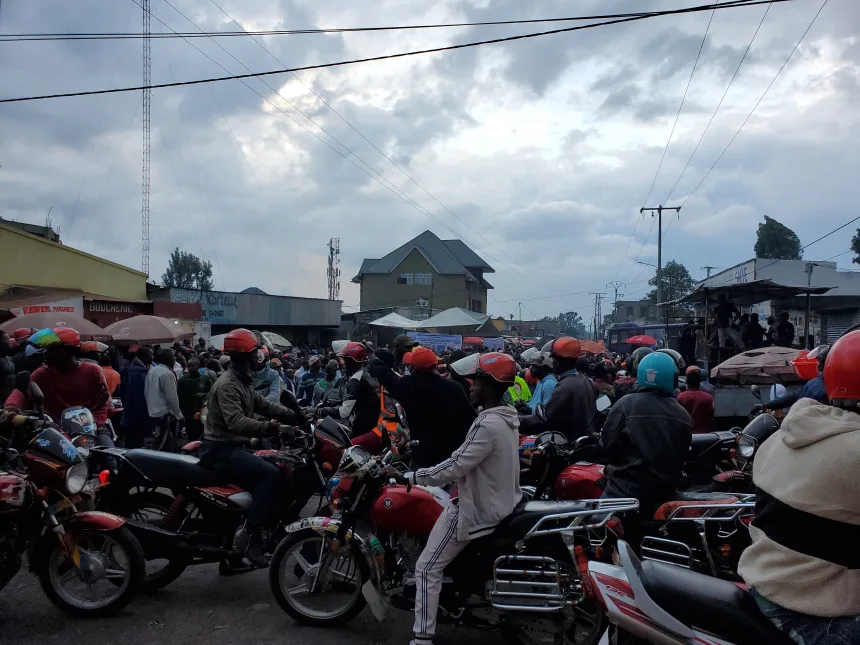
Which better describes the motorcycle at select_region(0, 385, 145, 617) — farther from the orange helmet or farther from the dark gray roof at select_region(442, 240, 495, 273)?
the dark gray roof at select_region(442, 240, 495, 273)

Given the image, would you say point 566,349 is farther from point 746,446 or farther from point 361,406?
point 746,446

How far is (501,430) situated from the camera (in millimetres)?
3881

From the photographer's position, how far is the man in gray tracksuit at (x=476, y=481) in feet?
12.5

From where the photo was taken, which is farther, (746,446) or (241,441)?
(241,441)

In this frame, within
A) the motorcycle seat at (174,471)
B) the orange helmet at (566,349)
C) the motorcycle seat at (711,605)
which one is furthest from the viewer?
the orange helmet at (566,349)

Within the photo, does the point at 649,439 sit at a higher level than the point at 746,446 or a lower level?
higher

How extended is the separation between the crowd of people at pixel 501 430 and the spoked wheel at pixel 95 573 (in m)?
0.75

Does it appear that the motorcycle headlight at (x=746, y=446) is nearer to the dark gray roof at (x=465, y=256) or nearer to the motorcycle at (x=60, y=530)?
the motorcycle at (x=60, y=530)

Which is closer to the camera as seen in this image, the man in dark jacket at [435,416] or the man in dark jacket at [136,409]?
the man in dark jacket at [435,416]

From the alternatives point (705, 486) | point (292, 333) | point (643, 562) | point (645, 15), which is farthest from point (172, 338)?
point (292, 333)

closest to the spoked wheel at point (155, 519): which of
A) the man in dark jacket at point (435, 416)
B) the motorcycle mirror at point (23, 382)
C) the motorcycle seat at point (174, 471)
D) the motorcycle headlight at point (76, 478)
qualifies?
the motorcycle seat at point (174, 471)

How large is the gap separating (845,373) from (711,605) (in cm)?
89

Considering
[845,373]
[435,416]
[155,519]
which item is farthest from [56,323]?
[845,373]

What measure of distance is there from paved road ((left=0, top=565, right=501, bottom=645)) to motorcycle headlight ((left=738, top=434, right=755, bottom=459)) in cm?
220
